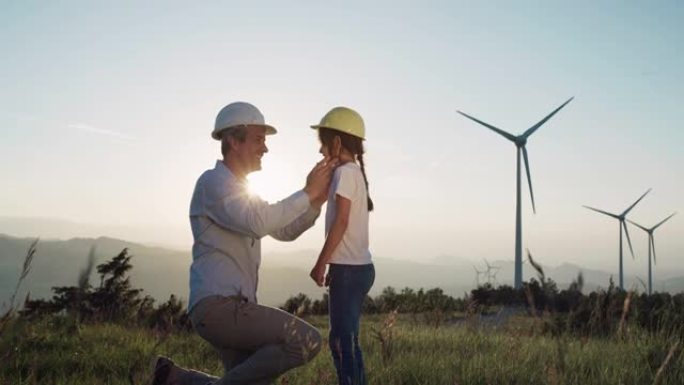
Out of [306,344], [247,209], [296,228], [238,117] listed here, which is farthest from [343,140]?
[306,344]

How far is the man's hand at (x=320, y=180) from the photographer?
486cm

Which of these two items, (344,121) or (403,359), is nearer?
(344,121)

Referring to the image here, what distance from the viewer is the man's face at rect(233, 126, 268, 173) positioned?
4.71 metres

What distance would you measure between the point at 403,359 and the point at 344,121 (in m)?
2.36

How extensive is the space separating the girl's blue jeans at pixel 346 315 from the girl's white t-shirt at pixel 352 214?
8 cm

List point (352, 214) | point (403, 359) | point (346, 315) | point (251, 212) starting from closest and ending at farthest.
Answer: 1. point (251, 212)
2. point (346, 315)
3. point (352, 214)
4. point (403, 359)

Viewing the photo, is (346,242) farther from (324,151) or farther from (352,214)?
(324,151)

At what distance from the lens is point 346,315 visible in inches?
195

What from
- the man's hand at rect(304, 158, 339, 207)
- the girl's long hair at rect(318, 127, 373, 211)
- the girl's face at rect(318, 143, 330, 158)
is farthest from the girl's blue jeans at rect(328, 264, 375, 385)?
the girl's face at rect(318, 143, 330, 158)

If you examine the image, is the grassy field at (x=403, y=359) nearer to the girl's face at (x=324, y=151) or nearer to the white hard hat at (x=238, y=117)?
the girl's face at (x=324, y=151)

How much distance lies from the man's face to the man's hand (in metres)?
0.41

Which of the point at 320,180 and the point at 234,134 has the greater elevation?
the point at 234,134

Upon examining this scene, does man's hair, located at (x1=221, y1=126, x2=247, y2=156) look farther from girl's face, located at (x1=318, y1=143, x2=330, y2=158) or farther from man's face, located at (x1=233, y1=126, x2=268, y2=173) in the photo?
girl's face, located at (x1=318, y1=143, x2=330, y2=158)

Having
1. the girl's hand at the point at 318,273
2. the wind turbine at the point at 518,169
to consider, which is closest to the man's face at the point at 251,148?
the girl's hand at the point at 318,273
